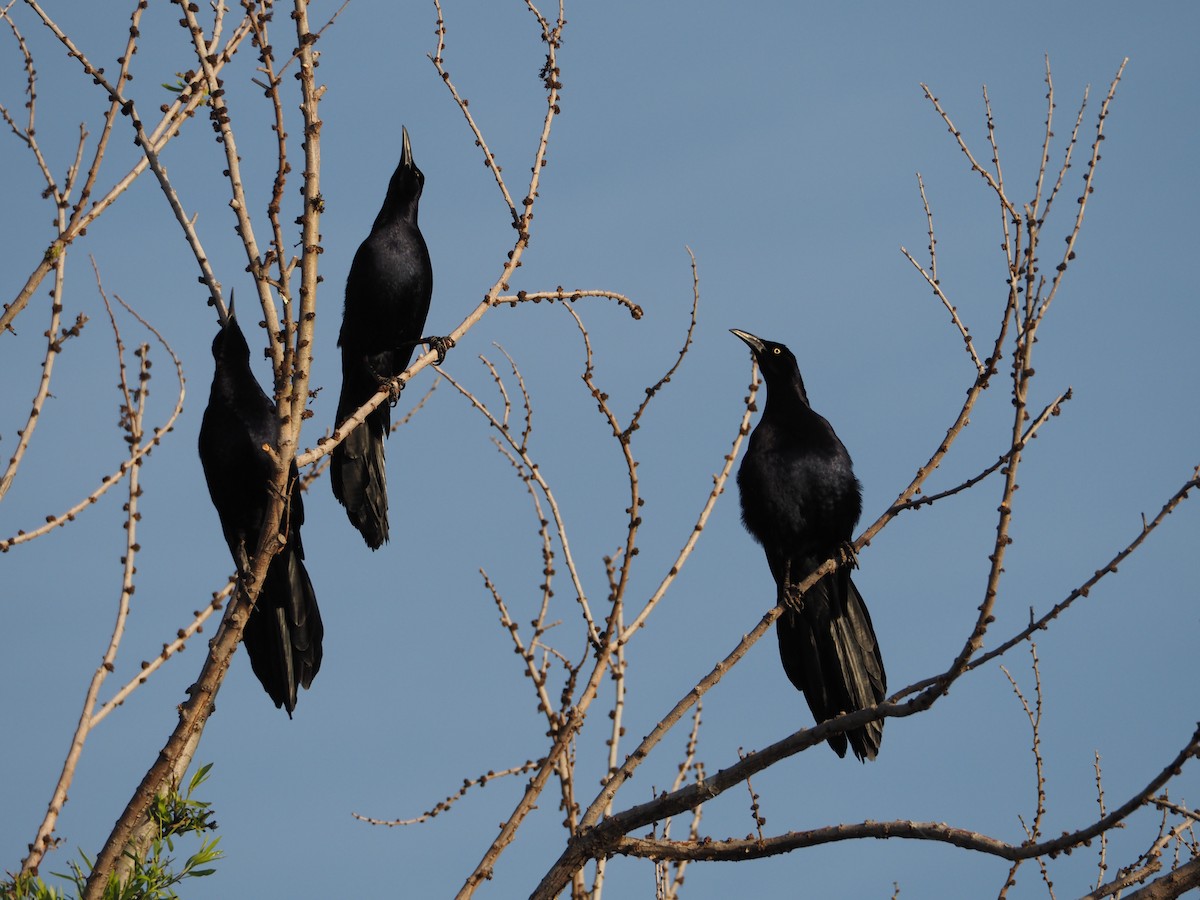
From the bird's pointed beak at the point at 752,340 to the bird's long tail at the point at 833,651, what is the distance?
1315 millimetres

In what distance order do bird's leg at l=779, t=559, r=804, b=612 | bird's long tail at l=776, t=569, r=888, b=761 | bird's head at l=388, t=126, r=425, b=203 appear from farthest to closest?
bird's head at l=388, t=126, r=425, b=203, bird's long tail at l=776, t=569, r=888, b=761, bird's leg at l=779, t=559, r=804, b=612

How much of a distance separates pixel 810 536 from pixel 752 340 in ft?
3.56

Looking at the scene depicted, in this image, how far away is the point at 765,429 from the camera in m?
5.72

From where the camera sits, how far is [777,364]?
5918 mm

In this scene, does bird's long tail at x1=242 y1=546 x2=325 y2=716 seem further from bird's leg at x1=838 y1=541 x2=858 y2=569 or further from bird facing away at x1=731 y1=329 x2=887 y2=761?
bird's leg at x1=838 y1=541 x2=858 y2=569

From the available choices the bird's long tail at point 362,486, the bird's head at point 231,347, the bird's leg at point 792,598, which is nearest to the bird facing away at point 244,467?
the bird's head at point 231,347

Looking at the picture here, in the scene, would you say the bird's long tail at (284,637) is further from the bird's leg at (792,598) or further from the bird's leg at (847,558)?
the bird's leg at (847,558)

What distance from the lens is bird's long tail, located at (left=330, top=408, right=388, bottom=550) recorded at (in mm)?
5387

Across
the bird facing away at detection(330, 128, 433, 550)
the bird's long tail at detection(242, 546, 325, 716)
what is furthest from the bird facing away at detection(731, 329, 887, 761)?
the bird's long tail at detection(242, 546, 325, 716)

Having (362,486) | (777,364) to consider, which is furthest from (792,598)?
(362,486)

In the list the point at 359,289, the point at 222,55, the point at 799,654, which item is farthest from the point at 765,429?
the point at 222,55

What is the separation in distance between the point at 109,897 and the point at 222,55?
2.66m

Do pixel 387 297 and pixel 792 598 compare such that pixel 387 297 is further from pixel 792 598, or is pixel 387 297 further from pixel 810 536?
pixel 792 598

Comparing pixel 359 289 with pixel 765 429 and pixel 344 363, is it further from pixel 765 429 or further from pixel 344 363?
pixel 765 429
